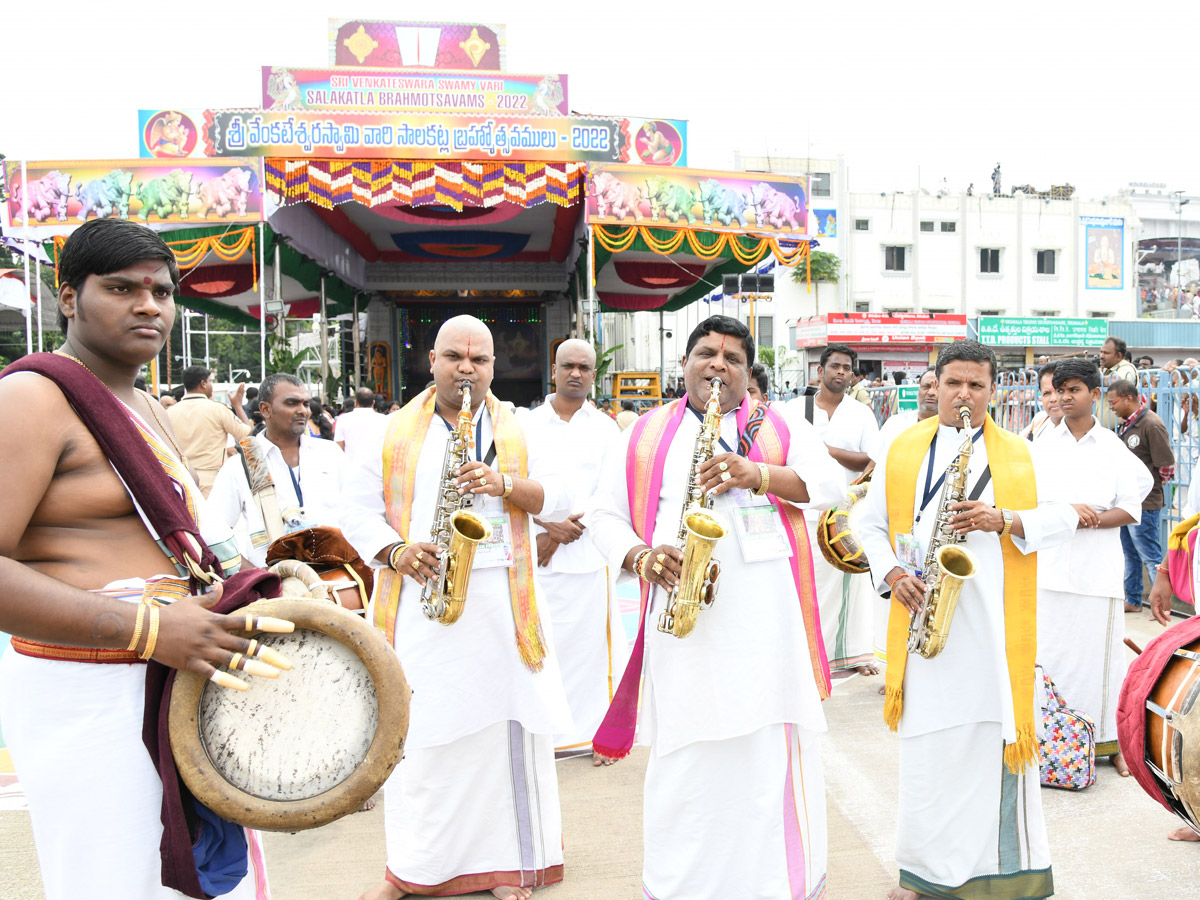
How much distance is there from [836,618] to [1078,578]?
206cm

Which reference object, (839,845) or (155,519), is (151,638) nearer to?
(155,519)

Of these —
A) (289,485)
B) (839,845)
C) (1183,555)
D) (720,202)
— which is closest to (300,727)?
(839,845)

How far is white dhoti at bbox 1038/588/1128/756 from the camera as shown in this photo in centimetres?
477

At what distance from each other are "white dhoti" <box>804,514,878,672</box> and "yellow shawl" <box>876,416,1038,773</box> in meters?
3.05

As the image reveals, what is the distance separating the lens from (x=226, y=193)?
1305 centimetres

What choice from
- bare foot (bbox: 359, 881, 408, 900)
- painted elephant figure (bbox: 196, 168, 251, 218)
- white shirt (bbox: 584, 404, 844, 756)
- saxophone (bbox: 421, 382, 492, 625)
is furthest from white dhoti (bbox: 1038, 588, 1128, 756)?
painted elephant figure (bbox: 196, 168, 251, 218)

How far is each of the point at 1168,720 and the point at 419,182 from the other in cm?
1362

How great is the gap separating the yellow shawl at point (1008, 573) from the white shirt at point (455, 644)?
1.28 m

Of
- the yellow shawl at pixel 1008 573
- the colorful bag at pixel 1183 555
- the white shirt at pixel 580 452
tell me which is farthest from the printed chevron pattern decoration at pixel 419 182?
the yellow shawl at pixel 1008 573

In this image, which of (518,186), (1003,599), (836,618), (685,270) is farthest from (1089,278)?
(1003,599)

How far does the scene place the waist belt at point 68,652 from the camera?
6.17ft

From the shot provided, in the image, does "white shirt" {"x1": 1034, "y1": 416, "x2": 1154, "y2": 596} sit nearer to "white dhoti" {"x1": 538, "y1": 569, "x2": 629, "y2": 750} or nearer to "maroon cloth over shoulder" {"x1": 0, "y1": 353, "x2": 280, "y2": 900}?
"white dhoti" {"x1": 538, "y1": 569, "x2": 629, "y2": 750}

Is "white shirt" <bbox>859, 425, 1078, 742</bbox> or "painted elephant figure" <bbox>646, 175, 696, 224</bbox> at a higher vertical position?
"painted elephant figure" <bbox>646, 175, 696, 224</bbox>

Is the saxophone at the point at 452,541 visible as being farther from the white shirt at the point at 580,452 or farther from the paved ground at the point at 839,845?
the white shirt at the point at 580,452
